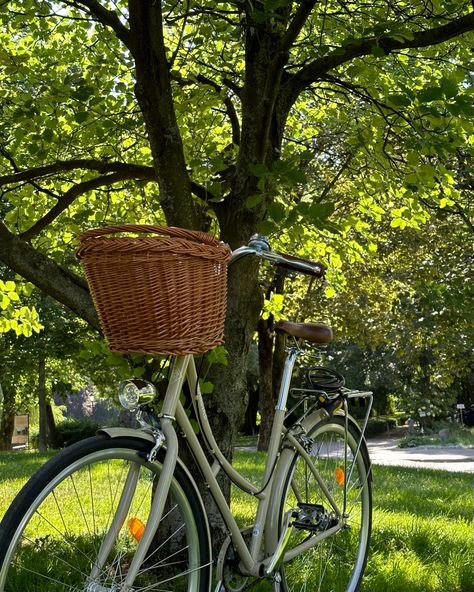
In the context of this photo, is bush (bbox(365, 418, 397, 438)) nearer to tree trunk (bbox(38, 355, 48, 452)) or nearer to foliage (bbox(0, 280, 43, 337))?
tree trunk (bbox(38, 355, 48, 452))

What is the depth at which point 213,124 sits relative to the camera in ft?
22.5

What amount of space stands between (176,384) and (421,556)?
2.85m

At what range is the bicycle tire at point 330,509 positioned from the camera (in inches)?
131

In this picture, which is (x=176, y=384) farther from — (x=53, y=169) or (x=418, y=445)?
(x=418, y=445)

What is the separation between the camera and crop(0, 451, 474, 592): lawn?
4.09 m

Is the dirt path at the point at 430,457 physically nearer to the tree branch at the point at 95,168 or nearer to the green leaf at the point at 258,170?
the tree branch at the point at 95,168

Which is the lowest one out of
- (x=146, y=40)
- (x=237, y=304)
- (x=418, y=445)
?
(x=418, y=445)

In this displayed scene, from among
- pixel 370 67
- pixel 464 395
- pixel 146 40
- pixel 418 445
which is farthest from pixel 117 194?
pixel 464 395

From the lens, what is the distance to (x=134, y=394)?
241 centimetres

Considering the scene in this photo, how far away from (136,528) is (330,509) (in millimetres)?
1379

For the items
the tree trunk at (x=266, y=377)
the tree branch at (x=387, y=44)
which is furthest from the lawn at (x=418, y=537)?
the tree trunk at (x=266, y=377)

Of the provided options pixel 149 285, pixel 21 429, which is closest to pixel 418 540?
pixel 149 285

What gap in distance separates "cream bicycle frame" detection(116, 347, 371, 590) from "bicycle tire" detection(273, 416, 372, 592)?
0.04m

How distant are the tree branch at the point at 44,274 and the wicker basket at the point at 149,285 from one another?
170 cm
